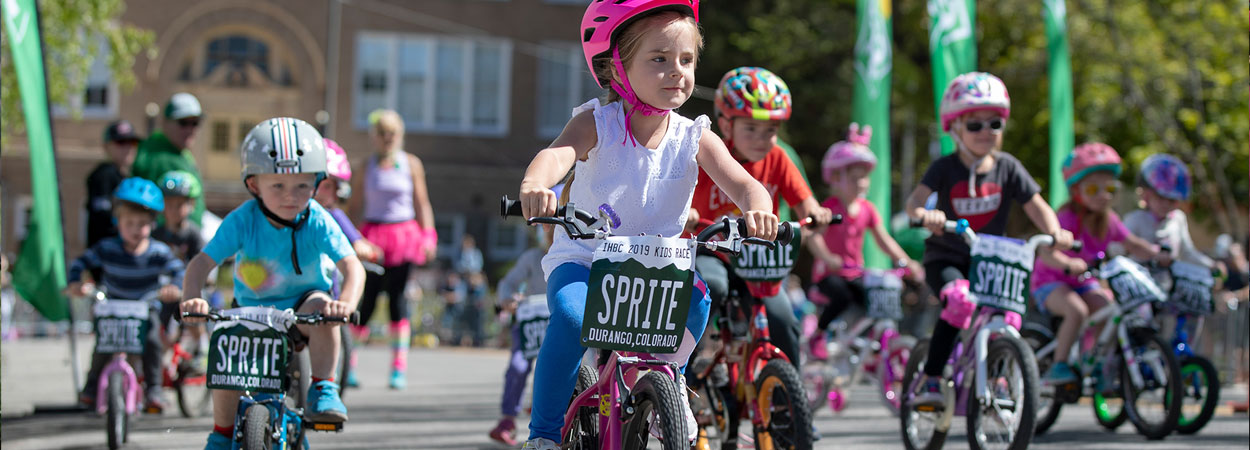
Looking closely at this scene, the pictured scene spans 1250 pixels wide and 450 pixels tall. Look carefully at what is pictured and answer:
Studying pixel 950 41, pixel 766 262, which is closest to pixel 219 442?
pixel 766 262

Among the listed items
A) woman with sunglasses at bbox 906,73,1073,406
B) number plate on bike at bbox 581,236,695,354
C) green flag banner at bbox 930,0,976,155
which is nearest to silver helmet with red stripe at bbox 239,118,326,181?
number plate on bike at bbox 581,236,695,354

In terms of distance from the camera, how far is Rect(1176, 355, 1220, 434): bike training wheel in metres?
8.96

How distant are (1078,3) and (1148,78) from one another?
167 cm

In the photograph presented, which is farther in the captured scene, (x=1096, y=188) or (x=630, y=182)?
(x=1096, y=188)

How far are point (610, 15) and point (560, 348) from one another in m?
→ 1.08

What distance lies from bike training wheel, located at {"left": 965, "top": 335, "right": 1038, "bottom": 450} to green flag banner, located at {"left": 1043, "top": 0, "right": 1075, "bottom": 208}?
23.7 feet

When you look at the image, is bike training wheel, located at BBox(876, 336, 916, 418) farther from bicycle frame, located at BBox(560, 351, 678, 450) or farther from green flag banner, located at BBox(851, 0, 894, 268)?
bicycle frame, located at BBox(560, 351, 678, 450)

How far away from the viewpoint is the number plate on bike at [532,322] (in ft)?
27.4

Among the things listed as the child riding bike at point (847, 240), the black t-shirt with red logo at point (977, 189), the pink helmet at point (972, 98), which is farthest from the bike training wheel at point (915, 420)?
the child riding bike at point (847, 240)

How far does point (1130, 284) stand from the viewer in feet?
30.8

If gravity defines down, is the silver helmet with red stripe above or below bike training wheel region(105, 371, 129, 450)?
above

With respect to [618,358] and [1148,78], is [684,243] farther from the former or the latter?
[1148,78]

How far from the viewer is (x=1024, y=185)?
7832 mm

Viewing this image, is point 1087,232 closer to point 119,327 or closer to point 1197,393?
point 1197,393
